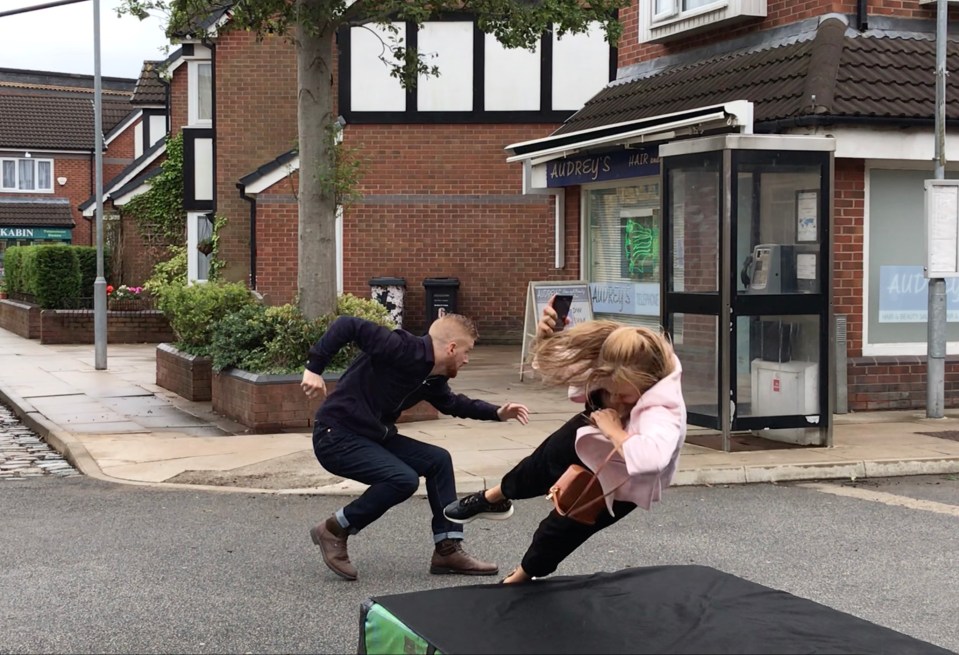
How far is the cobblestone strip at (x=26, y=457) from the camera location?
10242mm

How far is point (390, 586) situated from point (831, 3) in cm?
936

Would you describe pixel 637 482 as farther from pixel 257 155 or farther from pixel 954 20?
pixel 257 155

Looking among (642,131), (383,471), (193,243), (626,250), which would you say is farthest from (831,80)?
(193,243)

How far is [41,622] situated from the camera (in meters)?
5.64

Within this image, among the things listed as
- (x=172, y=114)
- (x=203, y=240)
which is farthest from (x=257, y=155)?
(x=172, y=114)

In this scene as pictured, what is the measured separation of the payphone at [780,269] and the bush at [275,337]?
12.8 feet

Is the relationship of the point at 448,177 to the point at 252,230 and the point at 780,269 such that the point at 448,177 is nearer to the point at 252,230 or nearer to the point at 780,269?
the point at 252,230

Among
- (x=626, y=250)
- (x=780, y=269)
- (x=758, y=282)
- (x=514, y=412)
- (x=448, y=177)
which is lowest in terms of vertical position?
(x=514, y=412)

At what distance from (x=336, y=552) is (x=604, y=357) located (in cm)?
254

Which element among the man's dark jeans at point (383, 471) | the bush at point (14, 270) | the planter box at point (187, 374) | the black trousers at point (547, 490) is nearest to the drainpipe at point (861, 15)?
the planter box at point (187, 374)

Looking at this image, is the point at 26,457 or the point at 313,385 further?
the point at 26,457

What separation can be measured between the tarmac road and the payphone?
1901 mm

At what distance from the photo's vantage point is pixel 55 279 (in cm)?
2447

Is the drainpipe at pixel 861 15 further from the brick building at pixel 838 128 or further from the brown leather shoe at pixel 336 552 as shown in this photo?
the brown leather shoe at pixel 336 552
